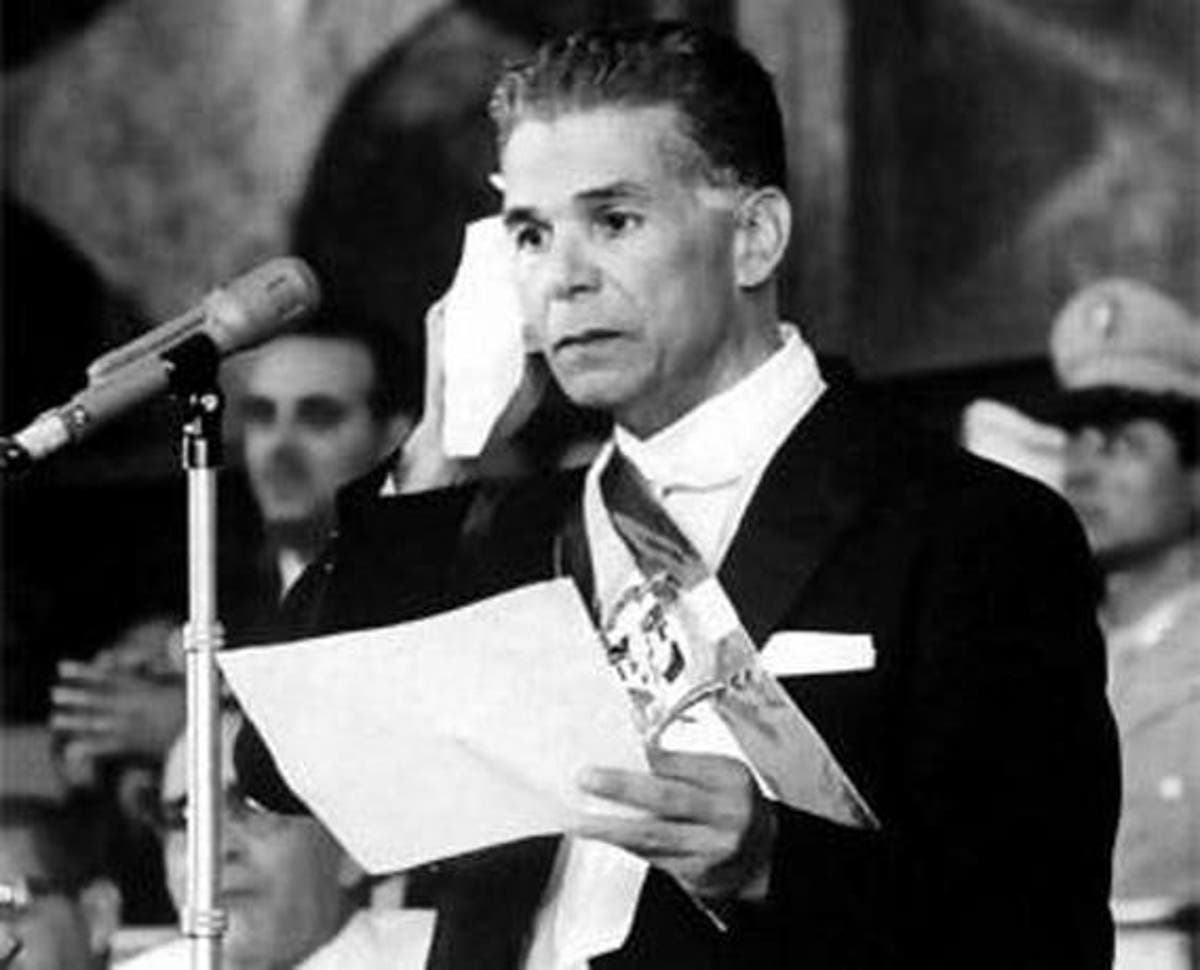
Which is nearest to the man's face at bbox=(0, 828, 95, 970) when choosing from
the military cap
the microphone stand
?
the military cap

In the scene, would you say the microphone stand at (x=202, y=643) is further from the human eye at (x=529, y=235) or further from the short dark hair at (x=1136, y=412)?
the short dark hair at (x=1136, y=412)

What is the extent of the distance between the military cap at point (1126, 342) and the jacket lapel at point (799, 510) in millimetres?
1245

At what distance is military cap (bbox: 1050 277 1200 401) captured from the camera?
4074mm

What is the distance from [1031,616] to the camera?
2742 mm

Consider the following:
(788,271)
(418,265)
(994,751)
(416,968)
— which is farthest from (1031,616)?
(418,265)

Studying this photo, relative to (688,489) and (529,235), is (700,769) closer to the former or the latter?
(688,489)

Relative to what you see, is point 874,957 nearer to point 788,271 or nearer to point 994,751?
point 994,751

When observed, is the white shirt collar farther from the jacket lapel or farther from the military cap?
the military cap

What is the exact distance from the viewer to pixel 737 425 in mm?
2887

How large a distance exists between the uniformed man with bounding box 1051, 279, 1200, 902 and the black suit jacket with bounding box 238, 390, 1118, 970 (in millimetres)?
1232

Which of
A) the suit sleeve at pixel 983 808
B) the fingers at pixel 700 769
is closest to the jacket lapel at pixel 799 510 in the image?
the suit sleeve at pixel 983 808

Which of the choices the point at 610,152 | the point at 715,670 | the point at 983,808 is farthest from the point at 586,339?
the point at 983,808

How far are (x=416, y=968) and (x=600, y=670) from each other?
1.25 m

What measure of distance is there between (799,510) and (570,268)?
266mm
